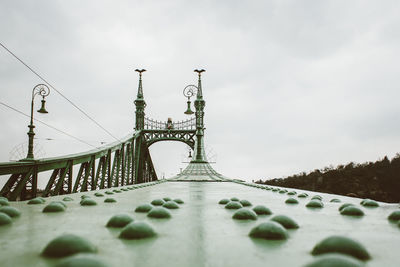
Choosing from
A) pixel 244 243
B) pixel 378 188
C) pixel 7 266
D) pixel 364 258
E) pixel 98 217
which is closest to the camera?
pixel 7 266

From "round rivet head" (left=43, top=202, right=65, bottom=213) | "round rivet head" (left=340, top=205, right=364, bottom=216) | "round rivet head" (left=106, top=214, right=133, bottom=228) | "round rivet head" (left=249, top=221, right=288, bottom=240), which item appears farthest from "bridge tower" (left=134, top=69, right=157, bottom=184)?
"round rivet head" (left=249, top=221, right=288, bottom=240)

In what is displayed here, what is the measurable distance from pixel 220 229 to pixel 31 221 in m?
1.31

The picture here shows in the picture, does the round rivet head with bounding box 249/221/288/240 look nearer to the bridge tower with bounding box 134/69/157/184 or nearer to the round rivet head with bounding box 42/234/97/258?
the round rivet head with bounding box 42/234/97/258

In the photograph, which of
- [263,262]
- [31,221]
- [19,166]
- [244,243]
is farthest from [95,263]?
[19,166]

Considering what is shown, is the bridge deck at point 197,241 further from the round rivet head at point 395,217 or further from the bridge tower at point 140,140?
the bridge tower at point 140,140

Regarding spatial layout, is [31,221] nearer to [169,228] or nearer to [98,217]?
[98,217]

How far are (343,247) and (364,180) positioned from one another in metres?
35.1

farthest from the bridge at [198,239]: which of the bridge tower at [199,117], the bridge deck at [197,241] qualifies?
the bridge tower at [199,117]

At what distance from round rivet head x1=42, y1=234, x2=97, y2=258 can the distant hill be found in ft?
101

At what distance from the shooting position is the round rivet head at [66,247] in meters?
1.17

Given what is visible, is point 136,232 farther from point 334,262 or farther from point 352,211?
point 352,211

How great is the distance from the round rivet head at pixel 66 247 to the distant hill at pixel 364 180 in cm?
3089

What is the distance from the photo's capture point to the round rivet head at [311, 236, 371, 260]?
1142 millimetres

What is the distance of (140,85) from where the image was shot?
26.7 meters
